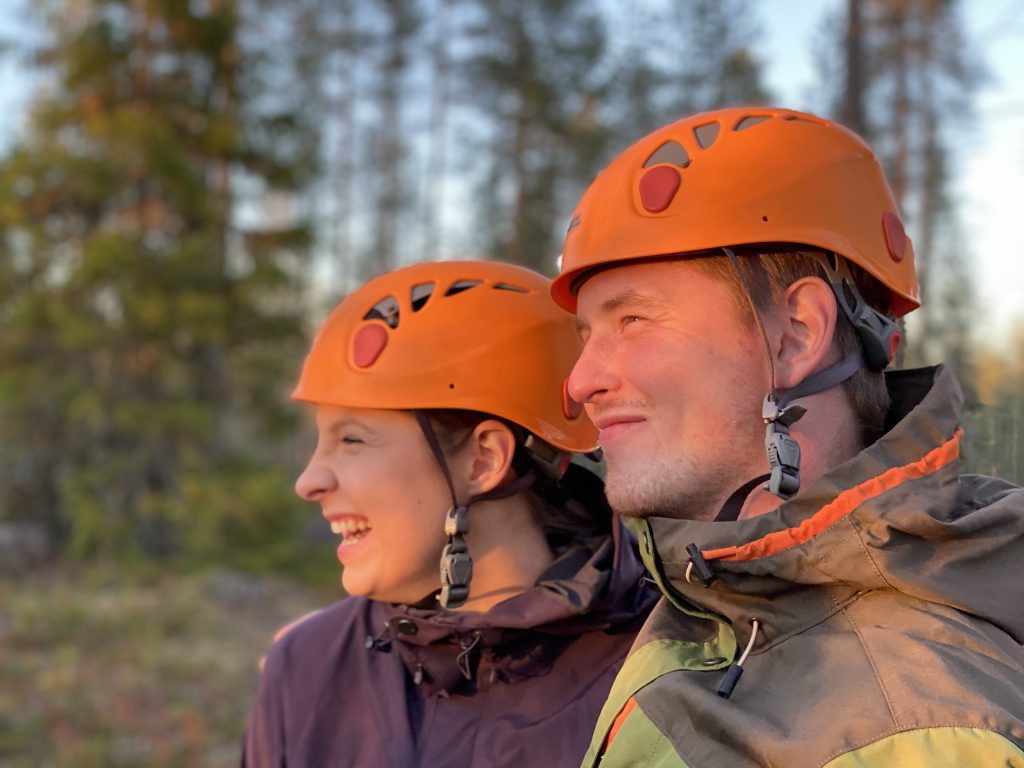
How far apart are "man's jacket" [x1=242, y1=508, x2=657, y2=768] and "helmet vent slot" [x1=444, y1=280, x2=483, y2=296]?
90 cm

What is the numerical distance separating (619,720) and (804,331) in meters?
0.92

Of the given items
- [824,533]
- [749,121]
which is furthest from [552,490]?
[824,533]

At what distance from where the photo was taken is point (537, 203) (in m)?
21.9

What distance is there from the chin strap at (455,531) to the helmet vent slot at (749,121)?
4.15ft

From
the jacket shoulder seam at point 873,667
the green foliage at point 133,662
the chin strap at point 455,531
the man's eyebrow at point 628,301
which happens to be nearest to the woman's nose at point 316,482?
the chin strap at point 455,531

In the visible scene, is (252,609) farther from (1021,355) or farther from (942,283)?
(1021,355)

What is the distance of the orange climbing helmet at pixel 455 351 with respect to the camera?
9.53 feet

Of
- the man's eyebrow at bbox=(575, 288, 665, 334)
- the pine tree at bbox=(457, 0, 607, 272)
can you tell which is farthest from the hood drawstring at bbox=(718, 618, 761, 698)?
the pine tree at bbox=(457, 0, 607, 272)

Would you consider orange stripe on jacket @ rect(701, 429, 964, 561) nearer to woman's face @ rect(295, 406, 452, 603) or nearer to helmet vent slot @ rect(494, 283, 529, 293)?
woman's face @ rect(295, 406, 452, 603)

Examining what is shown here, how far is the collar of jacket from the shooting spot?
260cm

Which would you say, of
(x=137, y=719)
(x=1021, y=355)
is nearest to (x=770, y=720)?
(x=137, y=719)

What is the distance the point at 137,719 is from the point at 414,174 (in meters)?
23.3

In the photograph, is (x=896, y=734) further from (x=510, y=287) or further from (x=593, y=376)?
(x=510, y=287)

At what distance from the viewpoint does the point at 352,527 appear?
2863 mm
